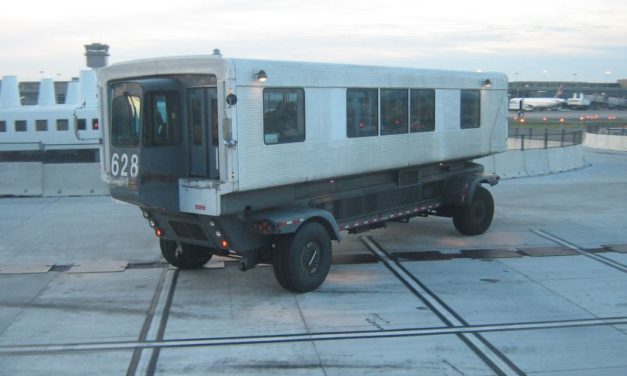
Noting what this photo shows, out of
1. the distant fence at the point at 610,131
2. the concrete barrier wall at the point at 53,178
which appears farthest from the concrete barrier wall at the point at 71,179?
the distant fence at the point at 610,131

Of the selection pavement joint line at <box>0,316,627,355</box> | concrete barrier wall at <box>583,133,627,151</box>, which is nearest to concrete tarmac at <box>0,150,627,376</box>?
pavement joint line at <box>0,316,627,355</box>

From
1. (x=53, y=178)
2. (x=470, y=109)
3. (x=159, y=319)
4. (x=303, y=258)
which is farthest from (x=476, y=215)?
(x=53, y=178)

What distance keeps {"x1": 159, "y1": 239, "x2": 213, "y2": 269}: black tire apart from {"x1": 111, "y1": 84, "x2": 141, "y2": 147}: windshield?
2.06 metres

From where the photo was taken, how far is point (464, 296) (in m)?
8.81

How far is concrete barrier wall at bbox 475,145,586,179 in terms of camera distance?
68.6 feet

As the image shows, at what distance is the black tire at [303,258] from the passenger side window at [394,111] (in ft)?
6.80

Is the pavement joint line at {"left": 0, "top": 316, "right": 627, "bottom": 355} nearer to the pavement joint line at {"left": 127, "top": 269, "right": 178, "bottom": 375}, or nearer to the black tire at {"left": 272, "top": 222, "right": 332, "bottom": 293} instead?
the pavement joint line at {"left": 127, "top": 269, "right": 178, "bottom": 375}

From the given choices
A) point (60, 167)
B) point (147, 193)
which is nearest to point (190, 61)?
point (147, 193)

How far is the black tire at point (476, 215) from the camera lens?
40.6ft

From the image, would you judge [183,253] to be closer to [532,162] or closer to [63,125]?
[532,162]

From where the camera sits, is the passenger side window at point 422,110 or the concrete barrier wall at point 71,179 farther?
the concrete barrier wall at point 71,179

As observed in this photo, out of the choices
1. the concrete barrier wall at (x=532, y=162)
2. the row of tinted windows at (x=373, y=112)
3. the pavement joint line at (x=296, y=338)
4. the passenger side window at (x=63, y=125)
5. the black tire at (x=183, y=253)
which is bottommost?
the pavement joint line at (x=296, y=338)

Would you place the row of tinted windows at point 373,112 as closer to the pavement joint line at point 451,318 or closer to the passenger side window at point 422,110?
the passenger side window at point 422,110

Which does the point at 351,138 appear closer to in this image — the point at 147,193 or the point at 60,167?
the point at 147,193
